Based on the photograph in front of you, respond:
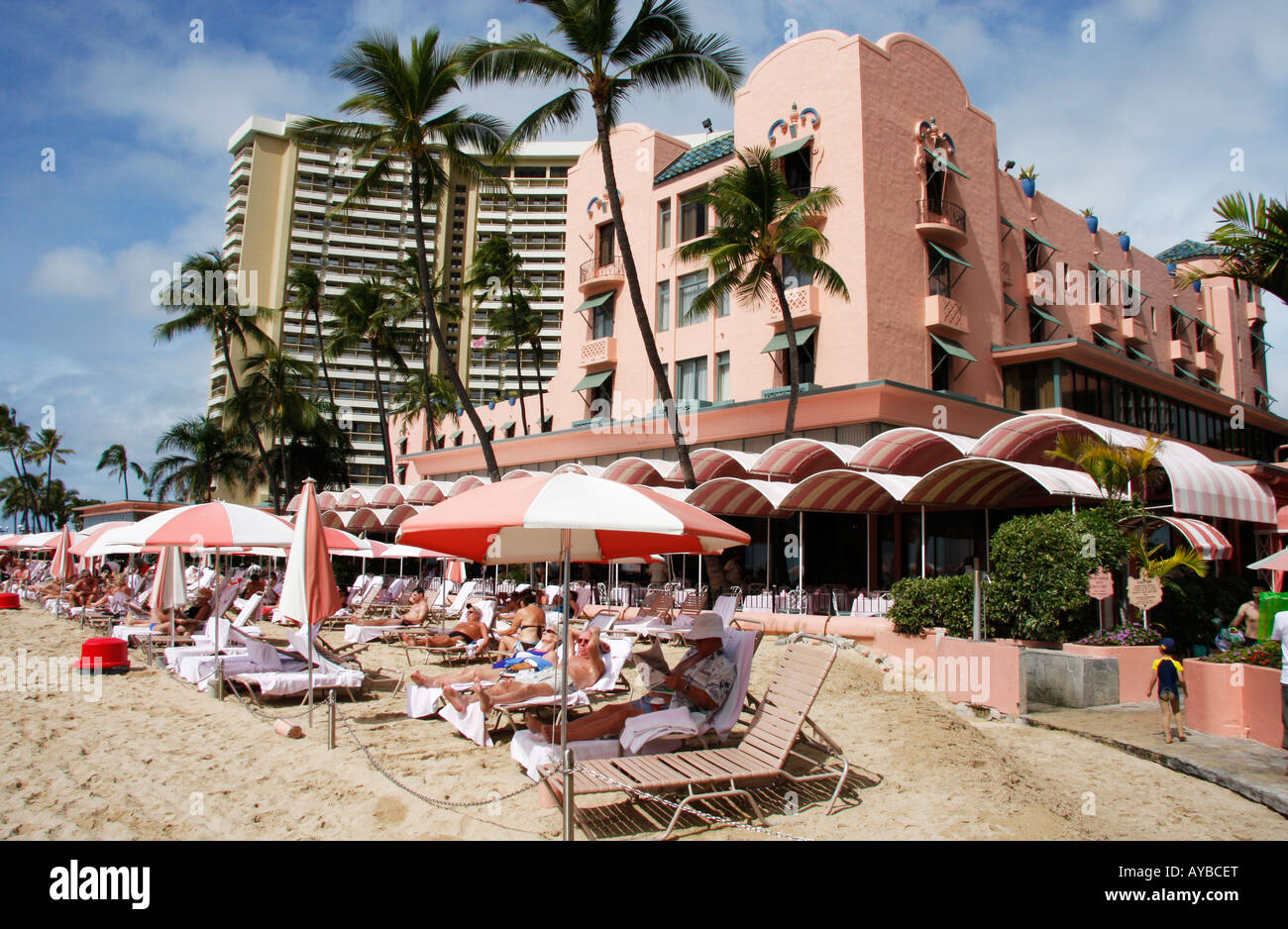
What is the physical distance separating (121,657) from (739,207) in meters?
14.6

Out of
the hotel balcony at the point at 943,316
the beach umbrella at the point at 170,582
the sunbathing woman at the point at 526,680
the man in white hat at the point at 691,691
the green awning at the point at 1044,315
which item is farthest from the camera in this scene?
the green awning at the point at 1044,315

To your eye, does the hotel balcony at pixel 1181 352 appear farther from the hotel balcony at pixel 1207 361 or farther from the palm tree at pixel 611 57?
the palm tree at pixel 611 57

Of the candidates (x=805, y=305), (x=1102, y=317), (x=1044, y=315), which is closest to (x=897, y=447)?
(x=805, y=305)

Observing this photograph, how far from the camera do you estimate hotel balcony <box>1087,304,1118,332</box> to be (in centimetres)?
3102

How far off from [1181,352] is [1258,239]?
104 ft

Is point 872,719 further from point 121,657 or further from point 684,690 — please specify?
point 121,657

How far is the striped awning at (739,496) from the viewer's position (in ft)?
58.8

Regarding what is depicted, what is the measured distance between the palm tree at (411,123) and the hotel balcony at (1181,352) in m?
29.6

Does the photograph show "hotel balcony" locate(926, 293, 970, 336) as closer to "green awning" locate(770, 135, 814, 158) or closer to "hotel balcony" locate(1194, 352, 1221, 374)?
"green awning" locate(770, 135, 814, 158)

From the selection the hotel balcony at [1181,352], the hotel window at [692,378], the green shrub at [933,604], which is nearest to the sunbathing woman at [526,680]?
the green shrub at [933,604]

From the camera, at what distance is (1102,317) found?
31.2m

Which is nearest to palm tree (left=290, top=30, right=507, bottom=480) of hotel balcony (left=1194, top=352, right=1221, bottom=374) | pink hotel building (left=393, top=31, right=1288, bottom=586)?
pink hotel building (left=393, top=31, right=1288, bottom=586)

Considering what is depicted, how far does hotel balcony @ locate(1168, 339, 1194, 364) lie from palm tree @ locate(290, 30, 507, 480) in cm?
2964
